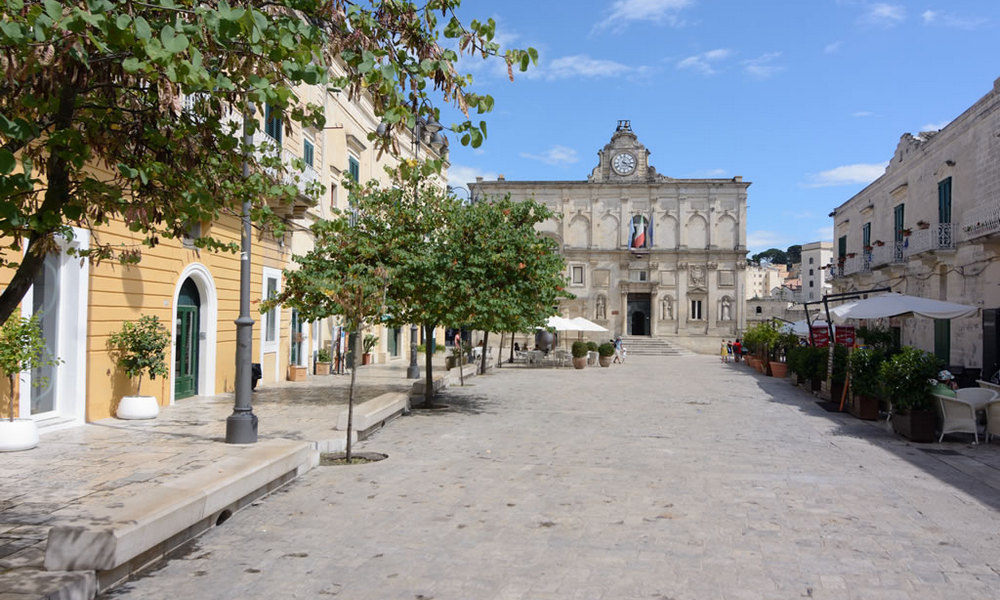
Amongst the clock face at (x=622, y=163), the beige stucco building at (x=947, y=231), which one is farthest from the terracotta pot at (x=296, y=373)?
the clock face at (x=622, y=163)

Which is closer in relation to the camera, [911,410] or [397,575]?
[397,575]

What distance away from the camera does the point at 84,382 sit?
445 inches

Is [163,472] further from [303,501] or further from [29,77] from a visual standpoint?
[29,77]

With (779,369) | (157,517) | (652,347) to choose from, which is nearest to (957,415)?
(157,517)

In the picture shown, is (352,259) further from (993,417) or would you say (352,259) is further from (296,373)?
(993,417)

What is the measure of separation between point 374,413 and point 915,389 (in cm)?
803

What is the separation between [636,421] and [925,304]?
276 inches

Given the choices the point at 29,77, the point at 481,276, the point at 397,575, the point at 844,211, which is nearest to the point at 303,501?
the point at 397,575

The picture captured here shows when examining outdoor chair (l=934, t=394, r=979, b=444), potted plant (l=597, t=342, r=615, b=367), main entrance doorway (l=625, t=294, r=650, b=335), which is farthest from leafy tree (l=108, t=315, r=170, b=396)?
main entrance doorway (l=625, t=294, r=650, b=335)

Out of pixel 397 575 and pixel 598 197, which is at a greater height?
pixel 598 197

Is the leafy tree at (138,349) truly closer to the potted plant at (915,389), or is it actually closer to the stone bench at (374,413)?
the stone bench at (374,413)

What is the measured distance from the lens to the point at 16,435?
8.84 metres

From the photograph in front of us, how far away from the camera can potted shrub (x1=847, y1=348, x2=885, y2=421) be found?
→ 44.1 feet

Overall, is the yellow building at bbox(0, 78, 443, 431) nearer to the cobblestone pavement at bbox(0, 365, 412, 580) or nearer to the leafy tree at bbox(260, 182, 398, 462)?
the cobblestone pavement at bbox(0, 365, 412, 580)
